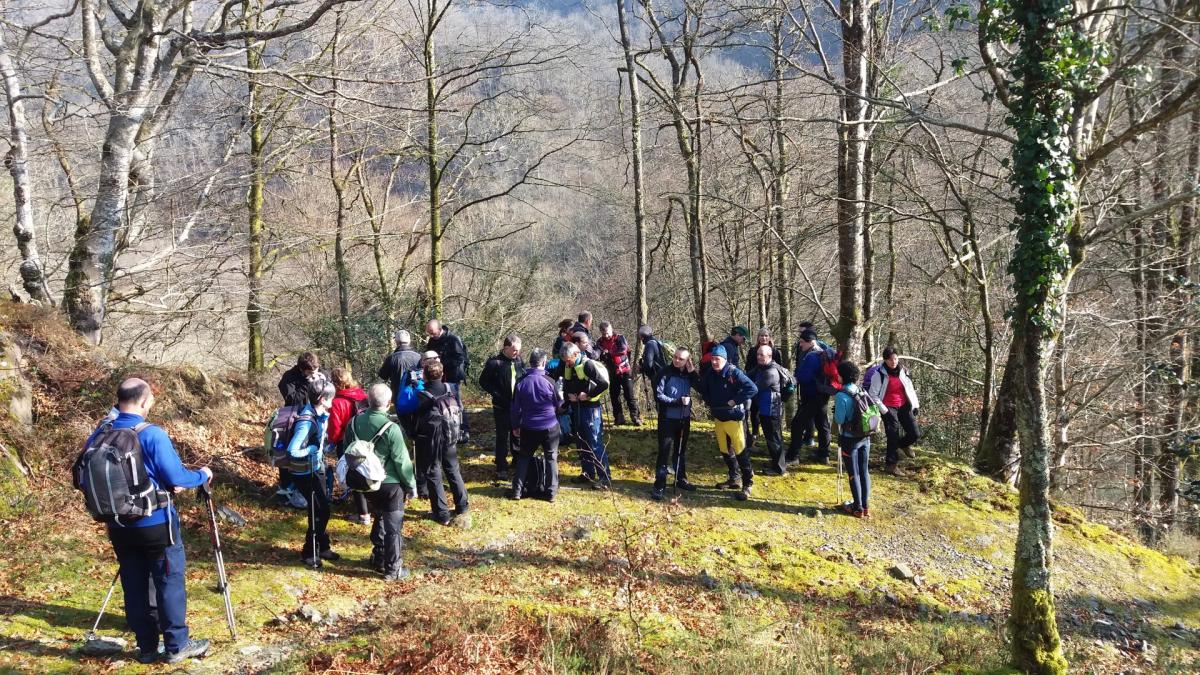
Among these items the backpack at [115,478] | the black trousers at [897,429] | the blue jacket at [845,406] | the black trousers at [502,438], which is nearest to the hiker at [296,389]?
the black trousers at [502,438]

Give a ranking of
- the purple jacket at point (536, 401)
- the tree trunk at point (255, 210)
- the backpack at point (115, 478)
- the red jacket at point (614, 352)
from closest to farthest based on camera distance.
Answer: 1. the backpack at point (115, 478)
2. the purple jacket at point (536, 401)
3. the tree trunk at point (255, 210)
4. the red jacket at point (614, 352)

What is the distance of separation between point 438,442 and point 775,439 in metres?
4.86

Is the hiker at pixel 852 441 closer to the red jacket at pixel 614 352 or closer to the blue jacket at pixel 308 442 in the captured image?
the red jacket at pixel 614 352

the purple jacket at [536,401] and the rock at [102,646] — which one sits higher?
the purple jacket at [536,401]

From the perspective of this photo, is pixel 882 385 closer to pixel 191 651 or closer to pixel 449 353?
pixel 449 353

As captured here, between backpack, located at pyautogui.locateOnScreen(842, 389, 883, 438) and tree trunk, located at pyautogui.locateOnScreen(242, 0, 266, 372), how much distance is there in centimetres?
835

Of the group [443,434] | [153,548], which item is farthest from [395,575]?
[153,548]

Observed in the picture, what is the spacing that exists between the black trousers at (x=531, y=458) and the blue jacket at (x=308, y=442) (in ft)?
Result: 8.13

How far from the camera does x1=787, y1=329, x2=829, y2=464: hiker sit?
32.0ft

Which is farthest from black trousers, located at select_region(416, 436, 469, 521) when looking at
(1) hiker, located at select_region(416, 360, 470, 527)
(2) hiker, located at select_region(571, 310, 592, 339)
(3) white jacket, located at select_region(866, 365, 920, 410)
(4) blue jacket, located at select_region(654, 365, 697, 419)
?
(3) white jacket, located at select_region(866, 365, 920, 410)

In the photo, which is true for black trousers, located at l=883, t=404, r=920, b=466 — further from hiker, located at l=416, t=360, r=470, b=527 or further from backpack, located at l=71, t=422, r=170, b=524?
backpack, located at l=71, t=422, r=170, b=524

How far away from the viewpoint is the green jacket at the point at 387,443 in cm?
623

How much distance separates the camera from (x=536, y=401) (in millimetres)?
8094

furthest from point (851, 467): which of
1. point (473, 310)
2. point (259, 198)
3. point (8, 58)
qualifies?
→ point (473, 310)
